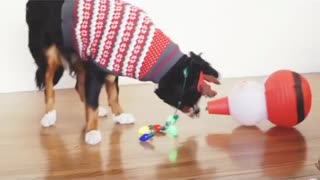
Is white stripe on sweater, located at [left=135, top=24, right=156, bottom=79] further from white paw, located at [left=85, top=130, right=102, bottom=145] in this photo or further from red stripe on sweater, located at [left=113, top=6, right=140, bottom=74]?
white paw, located at [left=85, top=130, right=102, bottom=145]

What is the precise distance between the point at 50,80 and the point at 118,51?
1.00 ft

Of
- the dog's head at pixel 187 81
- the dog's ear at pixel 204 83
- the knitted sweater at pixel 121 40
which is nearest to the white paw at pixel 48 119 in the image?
the knitted sweater at pixel 121 40

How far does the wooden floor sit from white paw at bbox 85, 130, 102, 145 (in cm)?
2

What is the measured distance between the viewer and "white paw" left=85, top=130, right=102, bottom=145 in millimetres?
1235

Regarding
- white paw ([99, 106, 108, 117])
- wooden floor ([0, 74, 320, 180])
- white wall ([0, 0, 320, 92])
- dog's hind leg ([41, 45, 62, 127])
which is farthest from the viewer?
white wall ([0, 0, 320, 92])

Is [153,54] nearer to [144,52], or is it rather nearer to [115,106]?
[144,52]

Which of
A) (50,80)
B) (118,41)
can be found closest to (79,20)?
(118,41)

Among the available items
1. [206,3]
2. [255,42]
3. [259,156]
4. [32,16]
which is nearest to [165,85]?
[259,156]

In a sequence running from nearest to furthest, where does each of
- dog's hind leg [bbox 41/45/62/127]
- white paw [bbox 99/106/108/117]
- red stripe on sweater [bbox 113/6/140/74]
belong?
red stripe on sweater [bbox 113/6/140/74] → dog's hind leg [bbox 41/45/62/127] → white paw [bbox 99/106/108/117]

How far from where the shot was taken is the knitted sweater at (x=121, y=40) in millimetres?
1201

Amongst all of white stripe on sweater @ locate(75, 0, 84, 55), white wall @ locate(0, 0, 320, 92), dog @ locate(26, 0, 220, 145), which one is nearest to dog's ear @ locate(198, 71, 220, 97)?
dog @ locate(26, 0, 220, 145)

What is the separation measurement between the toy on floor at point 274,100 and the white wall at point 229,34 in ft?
2.17

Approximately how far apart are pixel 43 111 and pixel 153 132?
17.8 inches

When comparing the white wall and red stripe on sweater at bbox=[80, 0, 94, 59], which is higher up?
red stripe on sweater at bbox=[80, 0, 94, 59]
